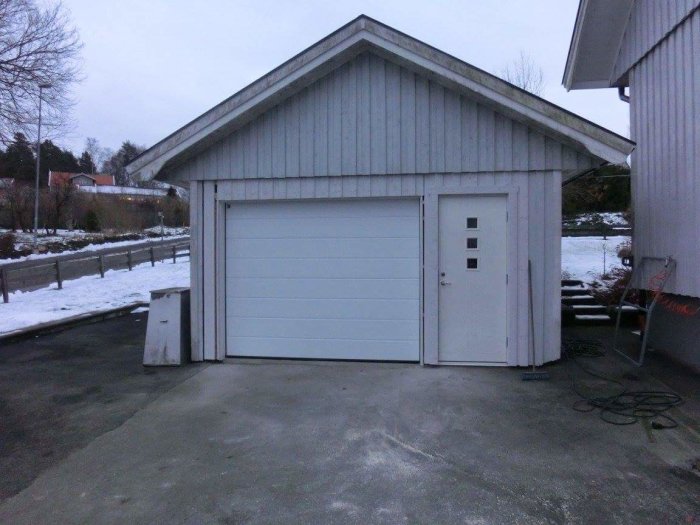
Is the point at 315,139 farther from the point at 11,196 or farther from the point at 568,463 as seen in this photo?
the point at 11,196

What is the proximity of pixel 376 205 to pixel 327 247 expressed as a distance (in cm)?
87

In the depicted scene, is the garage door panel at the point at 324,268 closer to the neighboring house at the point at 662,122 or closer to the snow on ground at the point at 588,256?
the neighboring house at the point at 662,122

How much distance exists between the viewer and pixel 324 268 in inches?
294

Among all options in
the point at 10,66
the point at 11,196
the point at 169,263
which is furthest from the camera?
the point at 11,196

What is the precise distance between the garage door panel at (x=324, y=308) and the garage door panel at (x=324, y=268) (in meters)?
0.33

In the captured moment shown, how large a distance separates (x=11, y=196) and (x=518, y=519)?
39.4 meters

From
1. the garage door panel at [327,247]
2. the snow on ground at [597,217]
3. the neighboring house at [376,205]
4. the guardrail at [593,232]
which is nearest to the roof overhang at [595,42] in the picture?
the neighboring house at [376,205]

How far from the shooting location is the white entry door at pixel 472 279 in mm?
6996

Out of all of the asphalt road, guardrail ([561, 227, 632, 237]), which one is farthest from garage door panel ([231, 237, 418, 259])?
guardrail ([561, 227, 632, 237])

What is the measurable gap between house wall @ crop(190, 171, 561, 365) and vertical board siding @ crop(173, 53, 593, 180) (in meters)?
0.13

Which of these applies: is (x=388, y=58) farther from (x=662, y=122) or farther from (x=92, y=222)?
(x=92, y=222)

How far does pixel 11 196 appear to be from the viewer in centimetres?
3519

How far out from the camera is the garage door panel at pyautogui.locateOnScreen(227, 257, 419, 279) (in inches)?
286

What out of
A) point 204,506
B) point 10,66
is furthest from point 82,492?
point 10,66
